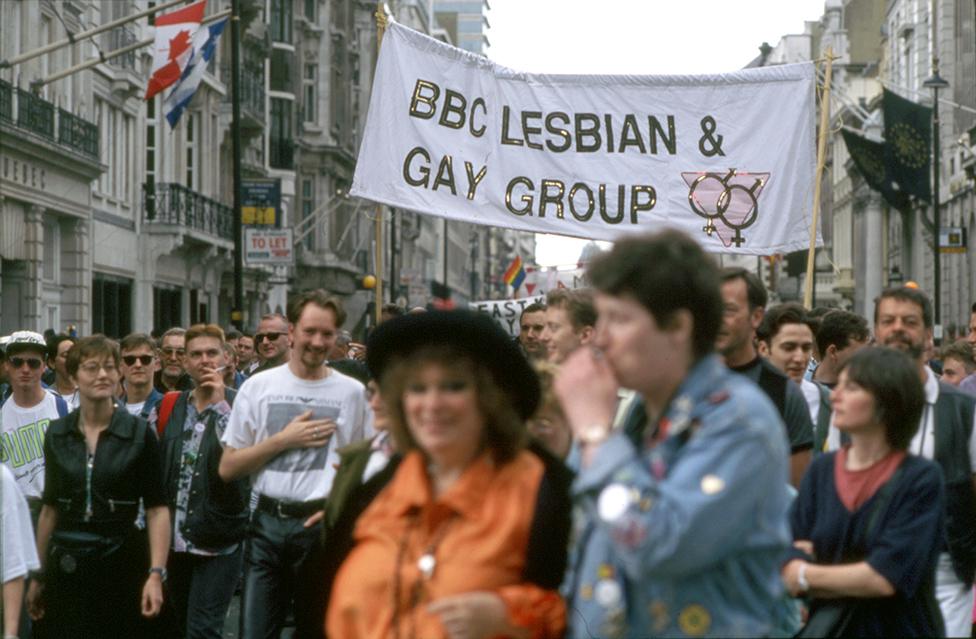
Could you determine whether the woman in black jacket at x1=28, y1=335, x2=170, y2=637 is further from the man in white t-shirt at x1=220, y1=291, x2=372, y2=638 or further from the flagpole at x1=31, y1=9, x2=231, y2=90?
the flagpole at x1=31, y1=9, x2=231, y2=90

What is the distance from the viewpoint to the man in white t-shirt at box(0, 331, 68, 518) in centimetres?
951

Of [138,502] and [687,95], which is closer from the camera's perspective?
[138,502]

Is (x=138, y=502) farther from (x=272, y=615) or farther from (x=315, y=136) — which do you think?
(x=315, y=136)

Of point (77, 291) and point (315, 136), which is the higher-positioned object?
point (315, 136)

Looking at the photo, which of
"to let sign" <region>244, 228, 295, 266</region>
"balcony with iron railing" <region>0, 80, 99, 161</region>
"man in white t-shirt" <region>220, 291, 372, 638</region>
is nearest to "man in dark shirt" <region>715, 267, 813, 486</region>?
"man in white t-shirt" <region>220, 291, 372, 638</region>

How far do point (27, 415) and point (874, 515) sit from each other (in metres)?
6.15

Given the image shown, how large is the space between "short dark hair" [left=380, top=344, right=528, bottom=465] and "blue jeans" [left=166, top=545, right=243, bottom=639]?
15.6 feet

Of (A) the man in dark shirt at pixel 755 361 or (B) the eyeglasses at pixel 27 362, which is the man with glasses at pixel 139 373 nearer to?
(B) the eyeglasses at pixel 27 362

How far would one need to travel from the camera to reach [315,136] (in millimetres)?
67875

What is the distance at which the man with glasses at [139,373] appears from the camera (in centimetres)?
1045

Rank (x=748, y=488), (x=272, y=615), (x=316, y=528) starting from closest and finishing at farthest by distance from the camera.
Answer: (x=748, y=488), (x=316, y=528), (x=272, y=615)

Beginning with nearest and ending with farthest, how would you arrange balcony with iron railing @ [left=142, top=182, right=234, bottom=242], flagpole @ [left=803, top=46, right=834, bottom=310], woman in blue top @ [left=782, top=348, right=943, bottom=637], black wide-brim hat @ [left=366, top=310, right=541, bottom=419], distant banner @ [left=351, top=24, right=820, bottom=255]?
black wide-brim hat @ [left=366, top=310, right=541, bottom=419] → woman in blue top @ [left=782, top=348, right=943, bottom=637] → flagpole @ [left=803, top=46, right=834, bottom=310] → distant banner @ [left=351, top=24, right=820, bottom=255] → balcony with iron railing @ [left=142, top=182, right=234, bottom=242]

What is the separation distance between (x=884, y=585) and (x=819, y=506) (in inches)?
13.5

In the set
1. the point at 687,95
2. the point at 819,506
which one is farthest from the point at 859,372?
the point at 687,95
